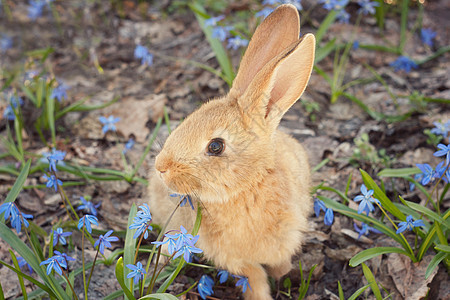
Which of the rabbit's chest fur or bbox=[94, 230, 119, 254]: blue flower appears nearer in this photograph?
bbox=[94, 230, 119, 254]: blue flower

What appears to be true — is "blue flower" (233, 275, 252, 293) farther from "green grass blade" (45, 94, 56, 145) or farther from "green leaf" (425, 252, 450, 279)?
"green grass blade" (45, 94, 56, 145)

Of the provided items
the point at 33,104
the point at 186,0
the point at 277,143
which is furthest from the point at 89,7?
the point at 277,143

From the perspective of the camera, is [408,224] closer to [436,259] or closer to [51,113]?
[436,259]

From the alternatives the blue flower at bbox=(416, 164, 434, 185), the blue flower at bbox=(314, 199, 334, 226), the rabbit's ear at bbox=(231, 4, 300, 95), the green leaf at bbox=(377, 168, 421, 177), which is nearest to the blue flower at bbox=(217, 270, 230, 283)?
the blue flower at bbox=(314, 199, 334, 226)

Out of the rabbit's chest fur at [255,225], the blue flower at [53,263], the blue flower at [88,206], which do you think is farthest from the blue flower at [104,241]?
the blue flower at [88,206]

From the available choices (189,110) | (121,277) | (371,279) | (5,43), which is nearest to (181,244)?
(121,277)
